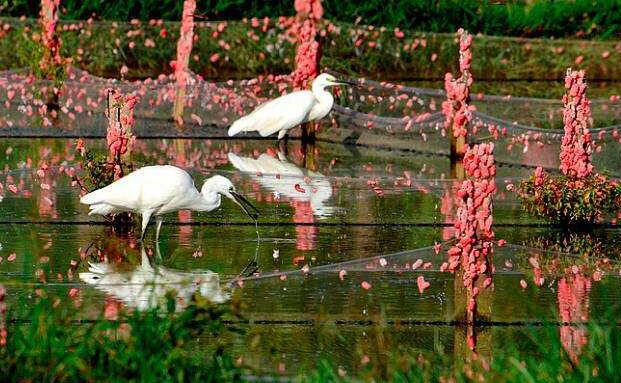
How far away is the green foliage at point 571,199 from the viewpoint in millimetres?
13000

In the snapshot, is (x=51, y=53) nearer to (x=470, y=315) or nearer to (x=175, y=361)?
(x=470, y=315)

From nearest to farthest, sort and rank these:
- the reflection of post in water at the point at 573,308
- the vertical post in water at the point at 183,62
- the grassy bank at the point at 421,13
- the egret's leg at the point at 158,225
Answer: the reflection of post in water at the point at 573,308
the egret's leg at the point at 158,225
the vertical post in water at the point at 183,62
the grassy bank at the point at 421,13

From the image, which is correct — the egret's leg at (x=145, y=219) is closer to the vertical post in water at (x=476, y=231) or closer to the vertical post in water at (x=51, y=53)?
the vertical post in water at (x=476, y=231)

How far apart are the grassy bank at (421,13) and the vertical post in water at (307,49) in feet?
26.1


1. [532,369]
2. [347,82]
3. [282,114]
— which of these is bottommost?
[532,369]

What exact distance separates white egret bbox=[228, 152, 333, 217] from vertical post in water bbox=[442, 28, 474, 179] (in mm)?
1460

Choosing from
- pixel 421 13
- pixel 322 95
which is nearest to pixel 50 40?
pixel 322 95

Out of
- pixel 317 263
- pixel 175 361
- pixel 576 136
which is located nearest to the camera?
pixel 175 361

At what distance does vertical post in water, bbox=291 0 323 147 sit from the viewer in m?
19.0

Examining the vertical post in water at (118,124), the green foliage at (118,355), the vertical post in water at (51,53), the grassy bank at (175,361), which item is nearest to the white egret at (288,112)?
the vertical post in water at (51,53)

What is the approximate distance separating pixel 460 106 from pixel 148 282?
7.64 metres

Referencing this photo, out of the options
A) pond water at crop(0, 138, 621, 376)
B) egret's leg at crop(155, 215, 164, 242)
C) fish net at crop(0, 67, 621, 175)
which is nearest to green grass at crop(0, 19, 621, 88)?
fish net at crop(0, 67, 621, 175)

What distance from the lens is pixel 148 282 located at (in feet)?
32.4

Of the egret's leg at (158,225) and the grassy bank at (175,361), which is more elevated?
the egret's leg at (158,225)
